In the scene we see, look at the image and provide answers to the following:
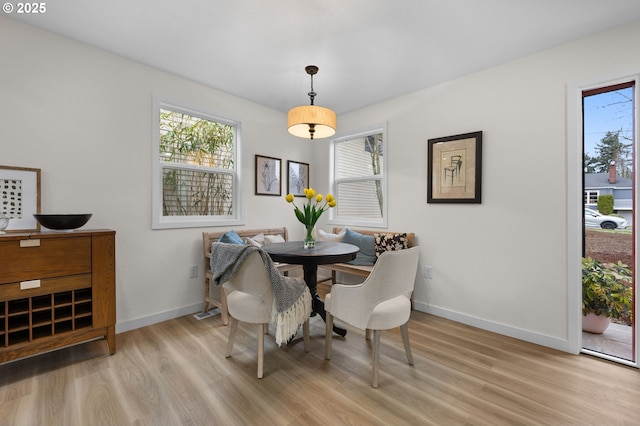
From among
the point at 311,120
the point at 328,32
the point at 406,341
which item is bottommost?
the point at 406,341

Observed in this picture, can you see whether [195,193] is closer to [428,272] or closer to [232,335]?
[232,335]

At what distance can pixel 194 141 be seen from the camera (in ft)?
10.8

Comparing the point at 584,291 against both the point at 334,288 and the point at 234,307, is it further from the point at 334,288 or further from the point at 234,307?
the point at 234,307

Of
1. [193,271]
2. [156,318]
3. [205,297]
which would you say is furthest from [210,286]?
[156,318]

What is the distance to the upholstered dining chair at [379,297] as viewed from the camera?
5.92 feet

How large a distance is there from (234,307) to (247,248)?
19.9 inches

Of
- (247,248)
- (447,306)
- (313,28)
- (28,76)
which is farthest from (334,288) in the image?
(28,76)

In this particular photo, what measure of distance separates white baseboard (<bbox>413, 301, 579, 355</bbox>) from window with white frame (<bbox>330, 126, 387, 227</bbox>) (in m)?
1.15

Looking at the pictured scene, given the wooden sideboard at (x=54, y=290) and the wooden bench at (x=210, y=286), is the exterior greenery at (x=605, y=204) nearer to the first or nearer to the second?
the wooden bench at (x=210, y=286)

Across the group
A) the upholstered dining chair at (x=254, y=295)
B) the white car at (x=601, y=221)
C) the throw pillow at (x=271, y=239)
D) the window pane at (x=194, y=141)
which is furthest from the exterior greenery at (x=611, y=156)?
the window pane at (x=194, y=141)

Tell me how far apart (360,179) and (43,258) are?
3.36m

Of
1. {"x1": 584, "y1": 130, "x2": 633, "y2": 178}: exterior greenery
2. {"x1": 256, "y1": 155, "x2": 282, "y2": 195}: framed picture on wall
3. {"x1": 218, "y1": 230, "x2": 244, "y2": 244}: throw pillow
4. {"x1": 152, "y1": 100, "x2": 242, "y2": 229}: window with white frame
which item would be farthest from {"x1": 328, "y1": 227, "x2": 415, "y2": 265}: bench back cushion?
{"x1": 584, "y1": 130, "x2": 633, "y2": 178}: exterior greenery

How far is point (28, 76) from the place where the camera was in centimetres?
220

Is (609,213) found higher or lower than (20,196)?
lower
